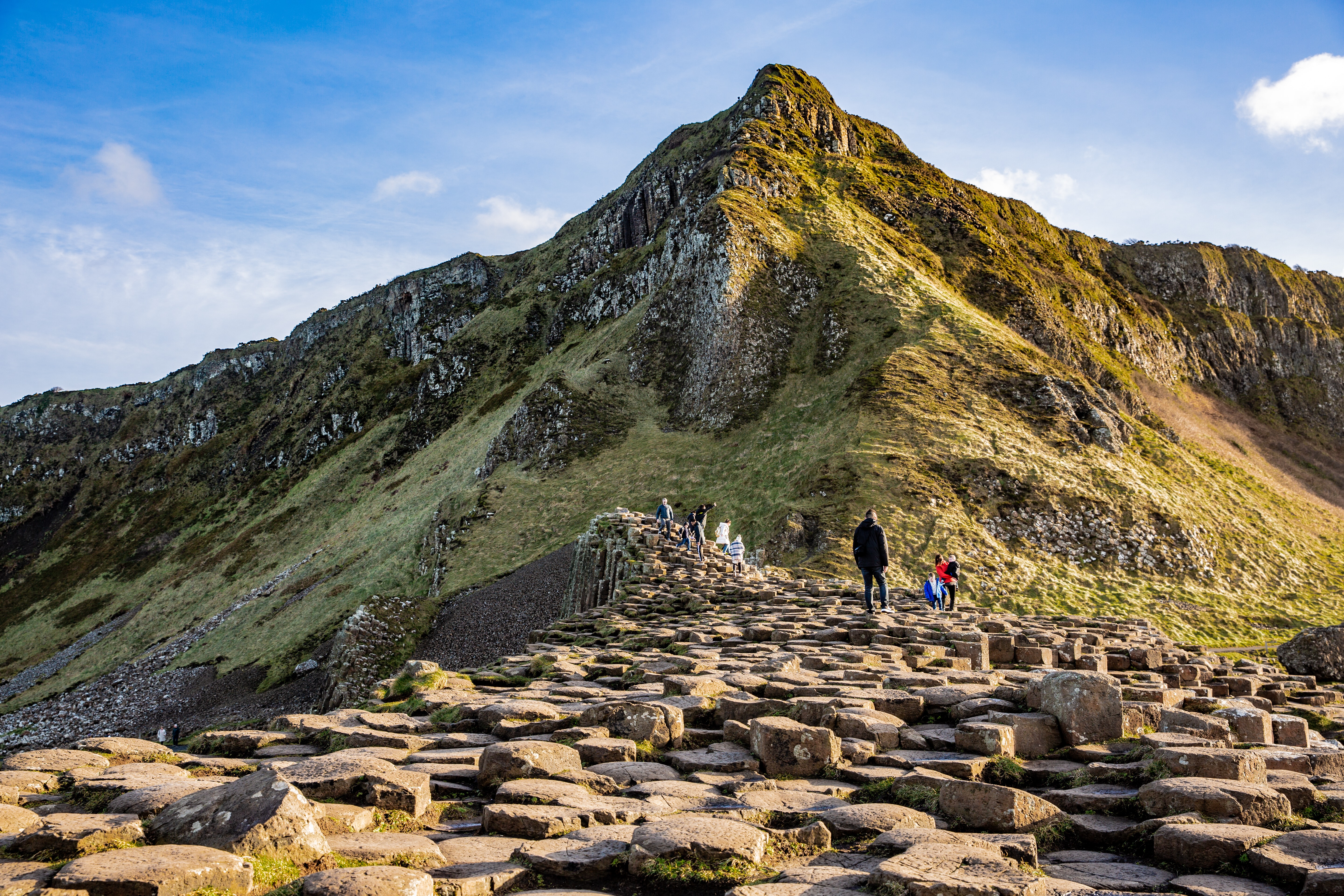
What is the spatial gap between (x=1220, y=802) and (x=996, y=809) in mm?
1709

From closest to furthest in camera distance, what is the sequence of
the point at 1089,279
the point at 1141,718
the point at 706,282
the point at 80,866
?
the point at 80,866
the point at 1141,718
the point at 706,282
the point at 1089,279

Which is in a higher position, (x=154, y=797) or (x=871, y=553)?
(x=871, y=553)

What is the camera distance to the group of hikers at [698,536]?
3325cm

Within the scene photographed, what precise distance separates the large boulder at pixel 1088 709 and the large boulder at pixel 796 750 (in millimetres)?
2770

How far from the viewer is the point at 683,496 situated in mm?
53969

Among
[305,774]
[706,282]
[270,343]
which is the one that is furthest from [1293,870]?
[270,343]

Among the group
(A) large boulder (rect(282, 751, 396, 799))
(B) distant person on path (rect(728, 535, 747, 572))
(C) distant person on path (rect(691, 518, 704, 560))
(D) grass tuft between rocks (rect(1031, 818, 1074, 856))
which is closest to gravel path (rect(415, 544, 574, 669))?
(C) distant person on path (rect(691, 518, 704, 560))

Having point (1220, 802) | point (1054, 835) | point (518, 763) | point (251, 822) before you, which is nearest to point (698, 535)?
point (518, 763)

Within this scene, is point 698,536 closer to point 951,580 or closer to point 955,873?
point 951,580

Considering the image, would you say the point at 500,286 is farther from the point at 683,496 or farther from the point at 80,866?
the point at 80,866

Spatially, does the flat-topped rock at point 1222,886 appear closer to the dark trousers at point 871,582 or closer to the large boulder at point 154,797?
the large boulder at point 154,797

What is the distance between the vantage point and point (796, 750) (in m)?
8.09

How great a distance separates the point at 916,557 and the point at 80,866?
3779cm

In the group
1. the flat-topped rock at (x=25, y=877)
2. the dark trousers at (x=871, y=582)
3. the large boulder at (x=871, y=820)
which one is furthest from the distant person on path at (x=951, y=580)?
the flat-topped rock at (x=25, y=877)
